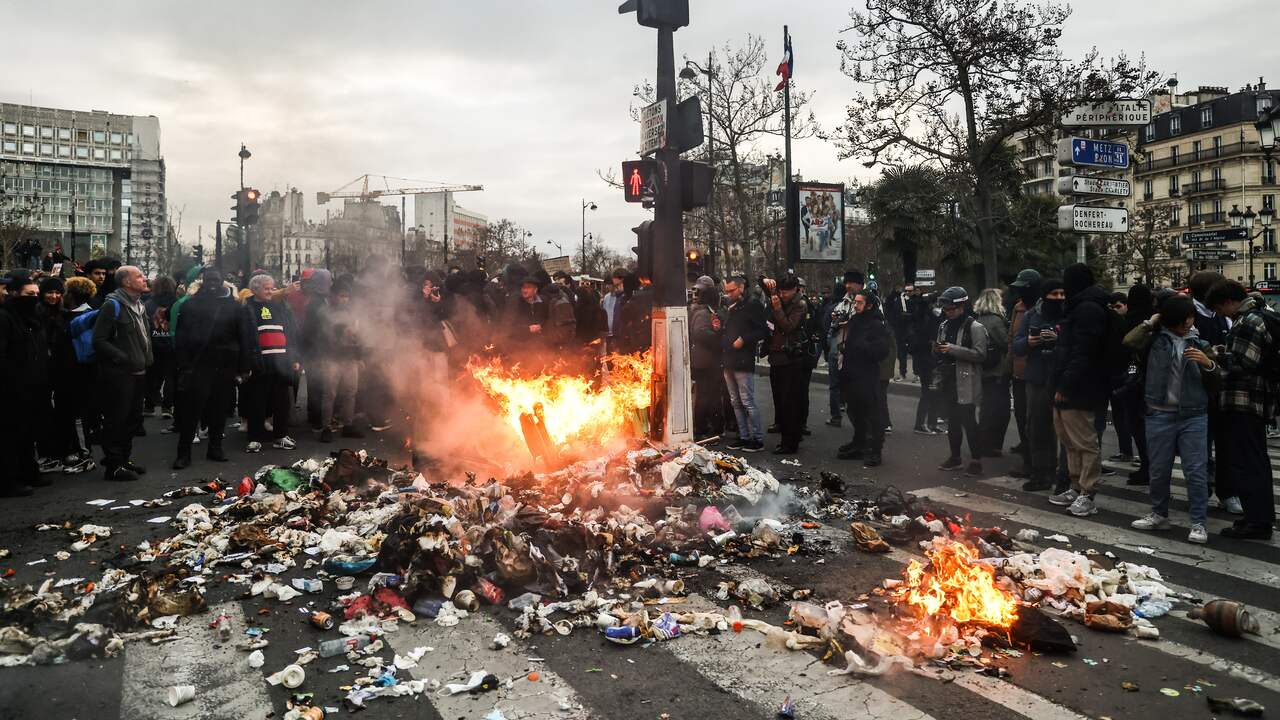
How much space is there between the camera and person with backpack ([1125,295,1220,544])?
646 cm

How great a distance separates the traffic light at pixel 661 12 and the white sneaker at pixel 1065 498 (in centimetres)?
609

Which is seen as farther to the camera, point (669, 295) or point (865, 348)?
point (865, 348)

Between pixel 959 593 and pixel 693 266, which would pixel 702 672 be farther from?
pixel 693 266

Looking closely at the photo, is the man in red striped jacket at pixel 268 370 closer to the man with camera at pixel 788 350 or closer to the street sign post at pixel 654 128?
the street sign post at pixel 654 128

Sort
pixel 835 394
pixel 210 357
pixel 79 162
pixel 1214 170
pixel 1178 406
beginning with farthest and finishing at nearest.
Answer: pixel 79 162
pixel 1214 170
pixel 835 394
pixel 210 357
pixel 1178 406

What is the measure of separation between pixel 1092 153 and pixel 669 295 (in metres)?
8.04

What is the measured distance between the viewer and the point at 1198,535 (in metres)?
6.38

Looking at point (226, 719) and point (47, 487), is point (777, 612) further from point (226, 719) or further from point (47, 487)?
point (47, 487)

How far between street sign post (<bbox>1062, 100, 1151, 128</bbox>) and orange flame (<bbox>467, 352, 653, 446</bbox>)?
7952 millimetres

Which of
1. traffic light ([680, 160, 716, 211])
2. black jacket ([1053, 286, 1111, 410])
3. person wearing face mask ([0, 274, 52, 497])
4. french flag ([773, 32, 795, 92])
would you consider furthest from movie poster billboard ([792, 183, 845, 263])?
person wearing face mask ([0, 274, 52, 497])

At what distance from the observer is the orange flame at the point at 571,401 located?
29.3 ft

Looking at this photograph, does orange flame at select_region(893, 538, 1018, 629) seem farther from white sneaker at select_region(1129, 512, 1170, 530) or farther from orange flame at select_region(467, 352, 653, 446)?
orange flame at select_region(467, 352, 653, 446)

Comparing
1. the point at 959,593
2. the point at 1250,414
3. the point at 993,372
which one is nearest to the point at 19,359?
the point at 959,593

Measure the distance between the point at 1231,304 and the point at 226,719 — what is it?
7.73 metres
